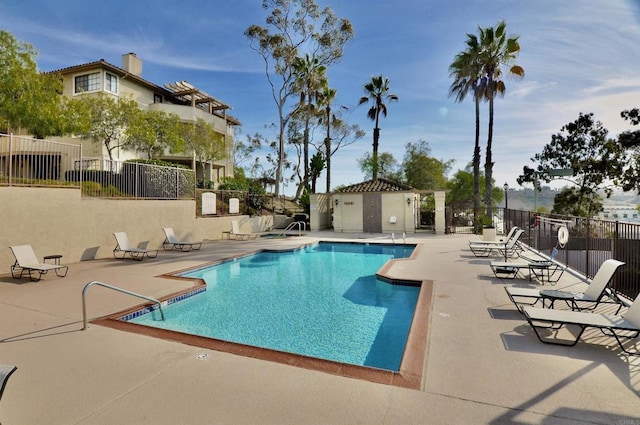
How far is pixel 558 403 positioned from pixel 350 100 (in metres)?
35.6

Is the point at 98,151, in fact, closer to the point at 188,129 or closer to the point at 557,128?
the point at 188,129

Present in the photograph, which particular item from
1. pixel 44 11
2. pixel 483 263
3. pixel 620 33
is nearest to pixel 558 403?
pixel 620 33

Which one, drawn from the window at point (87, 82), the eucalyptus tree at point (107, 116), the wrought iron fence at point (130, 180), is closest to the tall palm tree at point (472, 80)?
the wrought iron fence at point (130, 180)

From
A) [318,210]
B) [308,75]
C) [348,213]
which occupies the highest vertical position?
[308,75]

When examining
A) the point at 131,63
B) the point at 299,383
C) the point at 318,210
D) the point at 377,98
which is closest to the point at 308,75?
the point at 377,98

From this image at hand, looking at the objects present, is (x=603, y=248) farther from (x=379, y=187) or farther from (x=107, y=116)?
(x=107, y=116)

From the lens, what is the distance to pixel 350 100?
118ft

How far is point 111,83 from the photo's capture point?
979 inches

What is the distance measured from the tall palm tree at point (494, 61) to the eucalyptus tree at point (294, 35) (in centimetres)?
1219

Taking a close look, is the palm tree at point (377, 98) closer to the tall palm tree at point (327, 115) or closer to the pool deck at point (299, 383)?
the tall palm tree at point (327, 115)

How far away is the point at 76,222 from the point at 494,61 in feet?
82.1

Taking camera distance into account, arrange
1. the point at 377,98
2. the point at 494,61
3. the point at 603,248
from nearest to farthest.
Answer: the point at 603,248 → the point at 494,61 → the point at 377,98

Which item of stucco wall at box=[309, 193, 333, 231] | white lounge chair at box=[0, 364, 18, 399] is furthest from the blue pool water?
stucco wall at box=[309, 193, 333, 231]

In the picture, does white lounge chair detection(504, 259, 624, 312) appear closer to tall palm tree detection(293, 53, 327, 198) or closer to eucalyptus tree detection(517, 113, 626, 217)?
tall palm tree detection(293, 53, 327, 198)
